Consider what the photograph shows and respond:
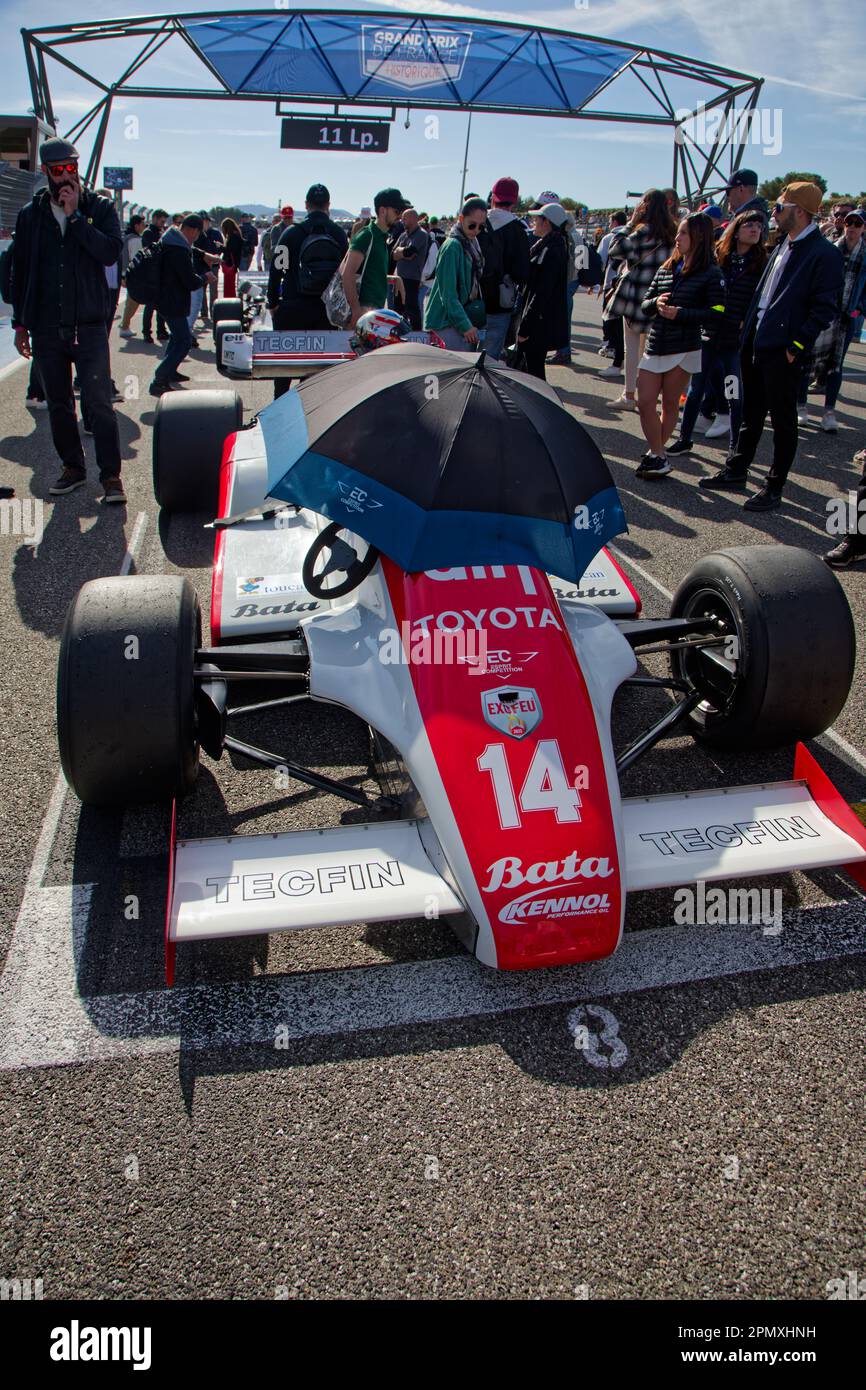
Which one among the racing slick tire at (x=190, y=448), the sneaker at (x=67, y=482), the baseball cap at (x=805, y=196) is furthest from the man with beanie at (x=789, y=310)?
the sneaker at (x=67, y=482)

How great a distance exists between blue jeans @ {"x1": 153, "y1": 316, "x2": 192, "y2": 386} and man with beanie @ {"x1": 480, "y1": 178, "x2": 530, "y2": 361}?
310cm

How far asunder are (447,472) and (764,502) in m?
4.53

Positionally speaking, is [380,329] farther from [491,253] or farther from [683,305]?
[491,253]

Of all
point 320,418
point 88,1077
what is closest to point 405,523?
point 320,418

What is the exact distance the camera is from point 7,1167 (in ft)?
6.56

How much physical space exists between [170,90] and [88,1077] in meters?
21.2

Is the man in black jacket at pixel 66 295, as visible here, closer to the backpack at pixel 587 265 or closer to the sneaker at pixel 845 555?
the sneaker at pixel 845 555

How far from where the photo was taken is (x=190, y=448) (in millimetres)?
5660

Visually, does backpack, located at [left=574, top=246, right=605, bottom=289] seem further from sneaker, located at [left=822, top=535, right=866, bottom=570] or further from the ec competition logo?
sneaker, located at [left=822, top=535, right=866, bottom=570]

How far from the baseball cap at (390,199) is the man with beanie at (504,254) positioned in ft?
2.93

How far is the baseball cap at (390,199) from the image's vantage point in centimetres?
664

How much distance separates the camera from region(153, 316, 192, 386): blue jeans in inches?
349

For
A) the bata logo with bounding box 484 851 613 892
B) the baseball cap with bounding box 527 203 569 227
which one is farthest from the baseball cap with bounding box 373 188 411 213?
the bata logo with bounding box 484 851 613 892
